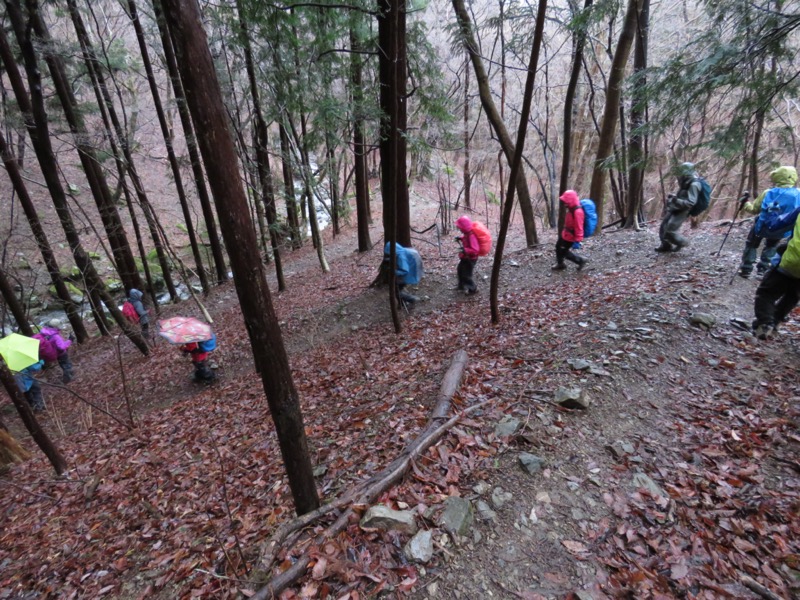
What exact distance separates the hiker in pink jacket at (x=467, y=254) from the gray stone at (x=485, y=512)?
5608mm

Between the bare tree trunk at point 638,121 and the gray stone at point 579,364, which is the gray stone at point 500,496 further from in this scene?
the bare tree trunk at point 638,121

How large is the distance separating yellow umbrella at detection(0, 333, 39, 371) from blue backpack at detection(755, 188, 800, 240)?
1156 centimetres

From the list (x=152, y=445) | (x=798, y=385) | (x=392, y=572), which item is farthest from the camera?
(x=152, y=445)

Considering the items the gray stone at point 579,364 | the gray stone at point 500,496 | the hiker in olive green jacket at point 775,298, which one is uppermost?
the hiker in olive green jacket at point 775,298

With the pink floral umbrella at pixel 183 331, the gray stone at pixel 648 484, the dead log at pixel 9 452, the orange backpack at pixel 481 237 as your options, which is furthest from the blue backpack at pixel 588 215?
the dead log at pixel 9 452

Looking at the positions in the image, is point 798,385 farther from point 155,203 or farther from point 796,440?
point 155,203

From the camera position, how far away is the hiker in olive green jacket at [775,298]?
4.54 metres

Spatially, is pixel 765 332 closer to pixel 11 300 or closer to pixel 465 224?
pixel 465 224

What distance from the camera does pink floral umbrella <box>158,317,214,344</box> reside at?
682cm

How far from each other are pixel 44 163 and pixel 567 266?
45.2 ft

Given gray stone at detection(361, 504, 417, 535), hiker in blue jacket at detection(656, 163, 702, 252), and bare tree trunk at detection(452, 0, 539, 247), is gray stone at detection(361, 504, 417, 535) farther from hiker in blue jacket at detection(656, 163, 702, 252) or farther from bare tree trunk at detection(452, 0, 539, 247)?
hiker in blue jacket at detection(656, 163, 702, 252)


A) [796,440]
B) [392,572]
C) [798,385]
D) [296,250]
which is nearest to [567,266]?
[798,385]

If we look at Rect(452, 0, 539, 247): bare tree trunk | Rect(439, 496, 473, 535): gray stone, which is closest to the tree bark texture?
Rect(439, 496, 473, 535): gray stone

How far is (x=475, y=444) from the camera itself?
3537 mm
